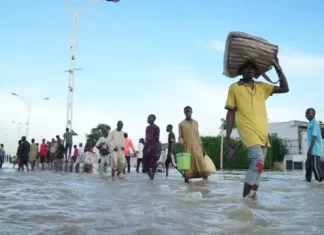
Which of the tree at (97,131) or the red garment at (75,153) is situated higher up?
the tree at (97,131)

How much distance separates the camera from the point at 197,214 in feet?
13.4

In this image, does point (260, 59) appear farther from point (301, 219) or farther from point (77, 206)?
point (77, 206)

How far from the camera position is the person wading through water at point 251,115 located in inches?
200

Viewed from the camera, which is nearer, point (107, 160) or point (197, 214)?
point (197, 214)

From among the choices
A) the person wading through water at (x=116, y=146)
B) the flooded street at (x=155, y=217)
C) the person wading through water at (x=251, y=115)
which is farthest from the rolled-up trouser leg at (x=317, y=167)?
the person wading through water at (x=116, y=146)

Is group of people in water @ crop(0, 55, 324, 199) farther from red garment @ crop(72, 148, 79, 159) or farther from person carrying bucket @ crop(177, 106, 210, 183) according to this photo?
red garment @ crop(72, 148, 79, 159)

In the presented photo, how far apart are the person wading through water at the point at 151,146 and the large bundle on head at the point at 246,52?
655 cm

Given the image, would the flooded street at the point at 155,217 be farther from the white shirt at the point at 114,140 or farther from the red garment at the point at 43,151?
the red garment at the point at 43,151

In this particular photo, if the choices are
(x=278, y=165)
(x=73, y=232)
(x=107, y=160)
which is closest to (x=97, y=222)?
(x=73, y=232)

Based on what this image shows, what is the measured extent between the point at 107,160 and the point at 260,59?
42.4ft

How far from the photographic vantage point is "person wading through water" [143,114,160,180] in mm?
11703

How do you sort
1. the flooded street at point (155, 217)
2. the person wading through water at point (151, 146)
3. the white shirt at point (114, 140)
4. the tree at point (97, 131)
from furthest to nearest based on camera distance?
the tree at point (97, 131), the white shirt at point (114, 140), the person wading through water at point (151, 146), the flooded street at point (155, 217)

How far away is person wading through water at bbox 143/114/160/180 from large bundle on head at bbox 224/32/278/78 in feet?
21.5

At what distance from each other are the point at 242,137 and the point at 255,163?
0.36m
